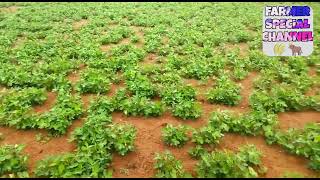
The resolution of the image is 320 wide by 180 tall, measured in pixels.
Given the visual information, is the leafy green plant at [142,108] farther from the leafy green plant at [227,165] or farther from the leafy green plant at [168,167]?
the leafy green plant at [227,165]

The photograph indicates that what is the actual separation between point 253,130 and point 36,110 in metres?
4.99

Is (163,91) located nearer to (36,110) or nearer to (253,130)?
(253,130)

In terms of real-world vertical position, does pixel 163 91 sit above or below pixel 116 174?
above

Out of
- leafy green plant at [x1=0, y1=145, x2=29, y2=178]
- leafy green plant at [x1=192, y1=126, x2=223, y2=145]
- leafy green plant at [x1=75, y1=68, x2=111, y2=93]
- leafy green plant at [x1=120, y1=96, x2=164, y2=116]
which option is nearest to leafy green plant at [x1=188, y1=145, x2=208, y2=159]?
leafy green plant at [x1=192, y1=126, x2=223, y2=145]

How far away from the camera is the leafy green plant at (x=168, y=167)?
5.70 metres

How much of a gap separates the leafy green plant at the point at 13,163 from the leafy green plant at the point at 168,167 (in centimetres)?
221

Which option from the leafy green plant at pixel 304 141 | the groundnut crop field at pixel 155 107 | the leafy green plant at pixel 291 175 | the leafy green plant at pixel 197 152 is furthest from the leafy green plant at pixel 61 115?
the leafy green plant at pixel 291 175

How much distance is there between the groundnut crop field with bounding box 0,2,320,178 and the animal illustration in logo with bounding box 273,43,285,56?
138cm

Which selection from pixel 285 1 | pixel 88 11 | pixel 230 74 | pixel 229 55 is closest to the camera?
pixel 230 74

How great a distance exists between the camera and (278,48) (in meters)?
6.80

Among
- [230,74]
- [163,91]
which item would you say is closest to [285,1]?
[230,74]

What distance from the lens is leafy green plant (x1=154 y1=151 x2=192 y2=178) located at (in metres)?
5.70

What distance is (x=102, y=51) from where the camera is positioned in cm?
1227

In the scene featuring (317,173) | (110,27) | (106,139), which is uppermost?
(110,27)
